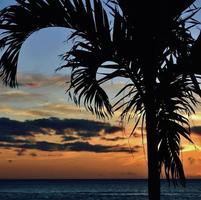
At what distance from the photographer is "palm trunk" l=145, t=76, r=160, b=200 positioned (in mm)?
4102

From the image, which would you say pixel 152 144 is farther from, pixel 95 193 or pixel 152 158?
pixel 95 193

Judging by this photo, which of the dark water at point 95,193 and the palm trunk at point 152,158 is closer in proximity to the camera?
the palm trunk at point 152,158

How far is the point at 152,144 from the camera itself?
4164 millimetres

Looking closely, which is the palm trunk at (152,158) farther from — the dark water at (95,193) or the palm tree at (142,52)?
the dark water at (95,193)

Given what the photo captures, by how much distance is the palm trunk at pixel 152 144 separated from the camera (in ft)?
13.5

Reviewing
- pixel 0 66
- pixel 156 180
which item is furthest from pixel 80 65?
pixel 156 180

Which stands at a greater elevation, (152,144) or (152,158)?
(152,144)

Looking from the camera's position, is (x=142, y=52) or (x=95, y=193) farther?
(x=95, y=193)

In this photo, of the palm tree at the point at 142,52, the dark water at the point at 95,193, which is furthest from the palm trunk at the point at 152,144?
the dark water at the point at 95,193

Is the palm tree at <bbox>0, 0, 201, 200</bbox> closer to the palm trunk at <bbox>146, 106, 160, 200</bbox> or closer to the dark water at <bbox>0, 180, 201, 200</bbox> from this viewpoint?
the palm trunk at <bbox>146, 106, 160, 200</bbox>

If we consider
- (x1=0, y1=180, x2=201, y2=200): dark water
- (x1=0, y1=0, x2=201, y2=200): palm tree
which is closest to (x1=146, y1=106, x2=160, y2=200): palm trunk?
(x1=0, y1=0, x2=201, y2=200): palm tree

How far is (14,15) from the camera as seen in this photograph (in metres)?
4.21

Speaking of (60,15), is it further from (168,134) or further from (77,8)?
(168,134)

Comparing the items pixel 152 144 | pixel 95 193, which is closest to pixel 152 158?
pixel 152 144
